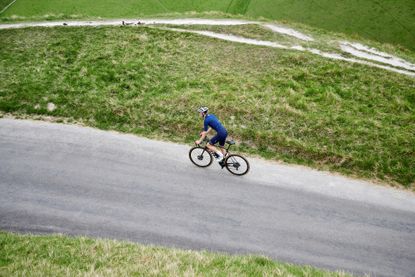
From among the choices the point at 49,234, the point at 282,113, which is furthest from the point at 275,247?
the point at 282,113

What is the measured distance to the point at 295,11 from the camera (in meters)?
35.9

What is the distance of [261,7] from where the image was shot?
37.2 m

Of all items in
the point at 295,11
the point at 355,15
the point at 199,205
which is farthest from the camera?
the point at 295,11

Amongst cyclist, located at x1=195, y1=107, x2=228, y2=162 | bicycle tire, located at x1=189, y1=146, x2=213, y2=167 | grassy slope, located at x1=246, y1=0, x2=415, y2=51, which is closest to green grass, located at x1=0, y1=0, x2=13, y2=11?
grassy slope, located at x1=246, y1=0, x2=415, y2=51

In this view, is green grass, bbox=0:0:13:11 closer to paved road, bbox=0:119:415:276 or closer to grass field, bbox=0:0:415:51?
grass field, bbox=0:0:415:51

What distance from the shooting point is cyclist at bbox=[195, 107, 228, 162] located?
12172mm

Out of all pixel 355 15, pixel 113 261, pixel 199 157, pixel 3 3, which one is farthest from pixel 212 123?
pixel 3 3

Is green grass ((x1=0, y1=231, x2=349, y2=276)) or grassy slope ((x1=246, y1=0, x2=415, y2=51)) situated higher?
grassy slope ((x1=246, y1=0, x2=415, y2=51))

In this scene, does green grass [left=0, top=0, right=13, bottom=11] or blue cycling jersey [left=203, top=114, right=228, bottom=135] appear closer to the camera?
blue cycling jersey [left=203, top=114, right=228, bottom=135]

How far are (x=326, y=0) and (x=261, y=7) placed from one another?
24.7 feet

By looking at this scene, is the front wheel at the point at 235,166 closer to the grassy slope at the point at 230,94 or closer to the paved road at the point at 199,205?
the paved road at the point at 199,205

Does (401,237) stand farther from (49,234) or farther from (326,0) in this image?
(326,0)

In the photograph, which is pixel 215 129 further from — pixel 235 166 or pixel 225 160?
pixel 235 166

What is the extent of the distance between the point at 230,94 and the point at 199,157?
247 inches
